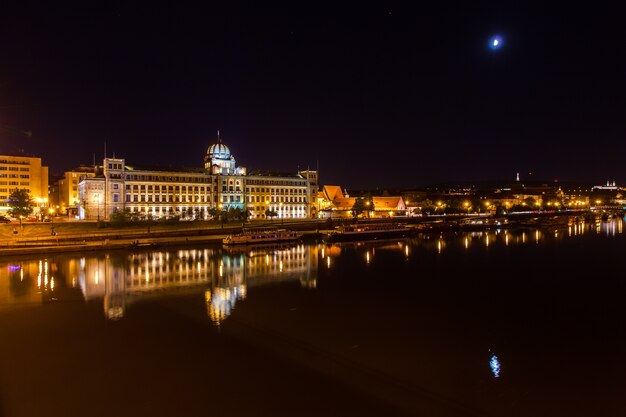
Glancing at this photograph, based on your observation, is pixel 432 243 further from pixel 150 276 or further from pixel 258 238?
pixel 150 276

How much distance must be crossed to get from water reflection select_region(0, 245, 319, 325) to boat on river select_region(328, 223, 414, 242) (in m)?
10.2

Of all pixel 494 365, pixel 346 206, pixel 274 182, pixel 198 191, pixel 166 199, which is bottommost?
pixel 494 365

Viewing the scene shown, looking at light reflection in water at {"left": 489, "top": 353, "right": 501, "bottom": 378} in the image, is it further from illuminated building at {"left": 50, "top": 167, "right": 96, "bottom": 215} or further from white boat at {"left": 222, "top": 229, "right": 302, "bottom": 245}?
illuminated building at {"left": 50, "top": 167, "right": 96, "bottom": 215}

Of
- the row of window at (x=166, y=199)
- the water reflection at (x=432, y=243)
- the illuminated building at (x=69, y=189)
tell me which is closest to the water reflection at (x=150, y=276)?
the water reflection at (x=432, y=243)

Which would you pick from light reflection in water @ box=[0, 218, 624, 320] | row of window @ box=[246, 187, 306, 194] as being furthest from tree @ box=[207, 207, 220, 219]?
light reflection in water @ box=[0, 218, 624, 320]

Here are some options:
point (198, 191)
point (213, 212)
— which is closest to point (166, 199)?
point (198, 191)

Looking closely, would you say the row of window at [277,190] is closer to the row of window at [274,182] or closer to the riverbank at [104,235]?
the row of window at [274,182]

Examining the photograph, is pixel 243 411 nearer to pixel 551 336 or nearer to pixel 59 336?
pixel 59 336

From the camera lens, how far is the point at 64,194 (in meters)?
74.7

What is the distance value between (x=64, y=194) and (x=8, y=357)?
71684mm

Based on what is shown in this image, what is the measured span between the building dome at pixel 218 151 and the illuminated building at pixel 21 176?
2431 centimetres

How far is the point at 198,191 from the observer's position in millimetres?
61250

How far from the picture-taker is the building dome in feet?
219

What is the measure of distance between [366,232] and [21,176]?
2095 inches
